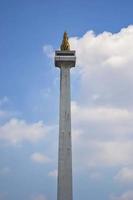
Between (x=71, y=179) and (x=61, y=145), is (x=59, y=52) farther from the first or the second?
(x=71, y=179)

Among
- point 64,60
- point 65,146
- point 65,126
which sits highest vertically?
point 64,60

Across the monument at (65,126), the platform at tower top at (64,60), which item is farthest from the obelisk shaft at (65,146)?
the platform at tower top at (64,60)

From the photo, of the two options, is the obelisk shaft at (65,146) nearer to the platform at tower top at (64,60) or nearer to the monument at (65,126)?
the monument at (65,126)

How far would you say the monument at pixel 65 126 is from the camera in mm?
26484

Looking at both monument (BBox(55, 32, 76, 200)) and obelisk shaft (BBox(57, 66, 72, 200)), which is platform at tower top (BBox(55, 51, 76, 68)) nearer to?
monument (BBox(55, 32, 76, 200))

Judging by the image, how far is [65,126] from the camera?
90.6 ft

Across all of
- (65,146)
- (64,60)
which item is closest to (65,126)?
(65,146)

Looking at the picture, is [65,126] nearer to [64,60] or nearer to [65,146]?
[65,146]

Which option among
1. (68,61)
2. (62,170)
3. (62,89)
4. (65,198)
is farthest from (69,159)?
(68,61)

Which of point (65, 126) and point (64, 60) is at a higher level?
point (64, 60)

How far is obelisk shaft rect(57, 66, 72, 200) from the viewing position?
26.4 m

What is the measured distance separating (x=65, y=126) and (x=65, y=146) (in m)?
1.37

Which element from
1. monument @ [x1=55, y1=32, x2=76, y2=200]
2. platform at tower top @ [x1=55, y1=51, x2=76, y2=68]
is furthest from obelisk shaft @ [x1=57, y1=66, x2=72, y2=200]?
platform at tower top @ [x1=55, y1=51, x2=76, y2=68]

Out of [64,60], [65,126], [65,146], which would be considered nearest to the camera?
[65,146]
